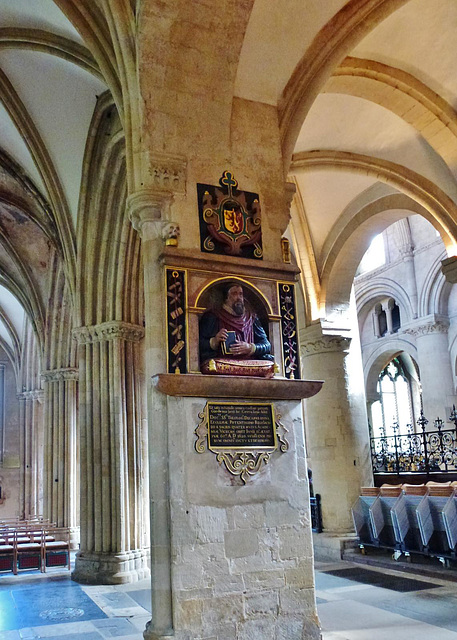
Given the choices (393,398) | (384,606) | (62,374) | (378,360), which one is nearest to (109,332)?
(62,374)

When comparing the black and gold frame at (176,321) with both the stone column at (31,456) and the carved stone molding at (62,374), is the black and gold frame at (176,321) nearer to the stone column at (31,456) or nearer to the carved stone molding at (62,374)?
the carved stone molding at (62,374)

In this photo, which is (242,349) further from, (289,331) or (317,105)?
(317,105)

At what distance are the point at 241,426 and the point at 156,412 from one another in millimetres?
751

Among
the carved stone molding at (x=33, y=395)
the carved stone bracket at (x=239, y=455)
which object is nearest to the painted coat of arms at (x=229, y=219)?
the carved stone bracket at (x=239, y=455)

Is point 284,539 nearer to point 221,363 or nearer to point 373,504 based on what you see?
point 221,363

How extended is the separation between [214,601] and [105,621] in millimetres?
2699

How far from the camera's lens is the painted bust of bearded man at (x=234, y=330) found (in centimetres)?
556

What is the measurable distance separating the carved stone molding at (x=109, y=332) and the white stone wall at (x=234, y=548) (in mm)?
5750

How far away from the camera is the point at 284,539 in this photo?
5.51 metres

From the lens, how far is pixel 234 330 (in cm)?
568

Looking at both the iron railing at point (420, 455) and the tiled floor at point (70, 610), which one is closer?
the tiled floor at point (70, 610)

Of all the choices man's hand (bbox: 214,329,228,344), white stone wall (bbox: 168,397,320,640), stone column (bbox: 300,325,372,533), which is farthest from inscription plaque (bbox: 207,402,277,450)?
stone column (bbox: 300,325,372,533)

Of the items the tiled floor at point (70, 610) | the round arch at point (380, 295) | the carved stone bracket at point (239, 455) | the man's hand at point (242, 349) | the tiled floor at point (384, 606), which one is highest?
the round arch at point (380, 295)

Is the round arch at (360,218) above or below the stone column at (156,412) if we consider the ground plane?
above
